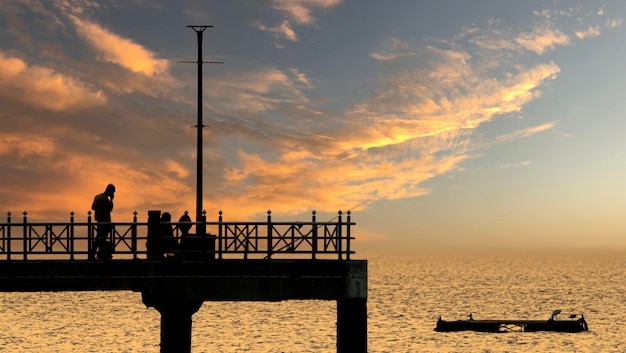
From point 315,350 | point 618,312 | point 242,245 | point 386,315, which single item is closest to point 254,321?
point 386,315

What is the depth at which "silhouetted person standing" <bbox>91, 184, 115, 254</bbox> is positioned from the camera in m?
18.5

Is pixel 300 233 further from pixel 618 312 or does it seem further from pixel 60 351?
pixel 618 312

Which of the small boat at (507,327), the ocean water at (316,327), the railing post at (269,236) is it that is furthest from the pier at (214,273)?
the small boat at (507,327)

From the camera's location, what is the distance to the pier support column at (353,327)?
1648cm

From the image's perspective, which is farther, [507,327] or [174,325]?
[507,327]

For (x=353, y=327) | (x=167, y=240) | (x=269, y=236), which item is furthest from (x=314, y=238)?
(x=167, y=240)

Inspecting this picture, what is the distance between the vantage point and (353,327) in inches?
651

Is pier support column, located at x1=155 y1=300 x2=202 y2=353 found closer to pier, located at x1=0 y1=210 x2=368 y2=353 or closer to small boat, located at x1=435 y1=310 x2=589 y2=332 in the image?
pier, located at x1=0 y1=210 x2=368 y2=353

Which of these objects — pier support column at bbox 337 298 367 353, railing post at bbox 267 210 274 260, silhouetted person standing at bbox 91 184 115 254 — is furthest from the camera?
silhouetted person standing at bbox 91 184 115 254

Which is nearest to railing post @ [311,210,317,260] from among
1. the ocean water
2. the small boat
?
the ocean water

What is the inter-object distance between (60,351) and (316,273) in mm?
40014

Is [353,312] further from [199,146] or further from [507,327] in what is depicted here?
[507,327]

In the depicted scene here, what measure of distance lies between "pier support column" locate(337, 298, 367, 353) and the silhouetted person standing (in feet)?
20.9

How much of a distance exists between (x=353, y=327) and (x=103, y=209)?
23.5 feet
